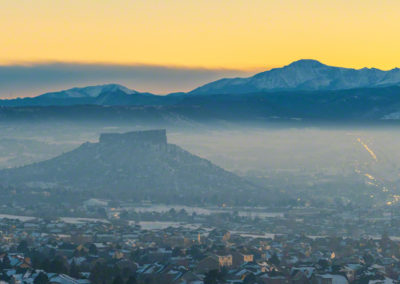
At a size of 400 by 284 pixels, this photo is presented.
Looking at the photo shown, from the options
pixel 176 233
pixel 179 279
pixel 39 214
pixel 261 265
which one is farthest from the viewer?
pixel 39 214

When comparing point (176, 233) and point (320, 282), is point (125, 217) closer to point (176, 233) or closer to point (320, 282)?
point (176, 233)

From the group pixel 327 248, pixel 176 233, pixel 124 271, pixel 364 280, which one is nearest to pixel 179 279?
pixel 124 271

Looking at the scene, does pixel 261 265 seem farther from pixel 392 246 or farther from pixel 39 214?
pixel 39 214

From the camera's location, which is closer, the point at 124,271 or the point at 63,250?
the point at 124,271

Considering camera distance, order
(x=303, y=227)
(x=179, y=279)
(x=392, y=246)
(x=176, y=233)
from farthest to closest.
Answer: (x=303, y=227) < (x=176, y=233) < (x=392, y=246) < (x=179, y=279)

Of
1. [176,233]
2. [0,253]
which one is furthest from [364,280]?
[176,233]

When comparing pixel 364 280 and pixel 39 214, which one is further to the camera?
pixel 39 214

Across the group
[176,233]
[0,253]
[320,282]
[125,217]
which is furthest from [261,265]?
[125,217]

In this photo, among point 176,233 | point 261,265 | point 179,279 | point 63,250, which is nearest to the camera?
point 179,279

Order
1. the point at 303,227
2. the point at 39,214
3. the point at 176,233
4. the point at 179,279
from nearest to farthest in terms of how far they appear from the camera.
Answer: the point at 179,279
the point at 176,233
the point at 303,227
the point at 39,214
